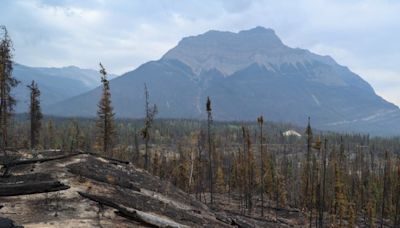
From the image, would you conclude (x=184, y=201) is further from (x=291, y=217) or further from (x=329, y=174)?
(x=329, y=174)

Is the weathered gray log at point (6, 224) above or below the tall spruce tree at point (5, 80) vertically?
below

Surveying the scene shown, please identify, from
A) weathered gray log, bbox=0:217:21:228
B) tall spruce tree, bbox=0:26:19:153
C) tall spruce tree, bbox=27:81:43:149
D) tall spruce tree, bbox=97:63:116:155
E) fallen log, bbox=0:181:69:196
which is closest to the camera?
Result: weathered gray log, bbox=0:217:21:228

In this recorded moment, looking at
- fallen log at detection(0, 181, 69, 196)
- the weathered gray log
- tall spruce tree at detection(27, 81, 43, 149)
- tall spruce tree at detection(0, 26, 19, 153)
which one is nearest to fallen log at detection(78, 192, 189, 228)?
fallen log at detection(0, 181, 69, 196)

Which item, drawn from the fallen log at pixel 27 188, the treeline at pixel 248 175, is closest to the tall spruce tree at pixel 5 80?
the treeline at pixel 248 175

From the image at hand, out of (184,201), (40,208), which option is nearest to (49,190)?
(40,208)

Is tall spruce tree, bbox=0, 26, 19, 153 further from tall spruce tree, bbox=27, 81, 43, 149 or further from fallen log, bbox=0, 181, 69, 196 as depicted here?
fallen log, bbox=0, 181, 69, 196

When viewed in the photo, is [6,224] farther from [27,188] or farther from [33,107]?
[33,107]

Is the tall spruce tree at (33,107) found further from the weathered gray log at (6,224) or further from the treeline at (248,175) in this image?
the weathered gray log at (6,224)

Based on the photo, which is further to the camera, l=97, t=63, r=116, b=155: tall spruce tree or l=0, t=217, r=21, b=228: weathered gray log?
l=97, t=63, r=116, b=155: tall spruce tree

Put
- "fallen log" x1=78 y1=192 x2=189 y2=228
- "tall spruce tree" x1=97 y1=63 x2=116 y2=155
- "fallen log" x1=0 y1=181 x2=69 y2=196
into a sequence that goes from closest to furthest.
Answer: "fallen log" x1=78 y1=192 x2=189 y2=228, "fallen log" x1=0 y1=181 x2=69 y2=196, "tall spruce tree" x1=97 y1=63 x2=116 y2=155

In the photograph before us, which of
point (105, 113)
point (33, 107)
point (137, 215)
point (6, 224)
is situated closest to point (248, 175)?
point (105, 113)

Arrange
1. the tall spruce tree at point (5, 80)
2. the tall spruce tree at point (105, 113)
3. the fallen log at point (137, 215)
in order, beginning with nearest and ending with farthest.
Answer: the fallen log at point (137, 215) < the tall spruce tree at point (5, 80) < the tall spruce tree at point (105, 113)

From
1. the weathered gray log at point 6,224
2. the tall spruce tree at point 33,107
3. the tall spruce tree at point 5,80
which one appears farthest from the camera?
the tall spruce tree at point 33,107

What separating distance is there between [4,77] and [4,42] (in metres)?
3.33
